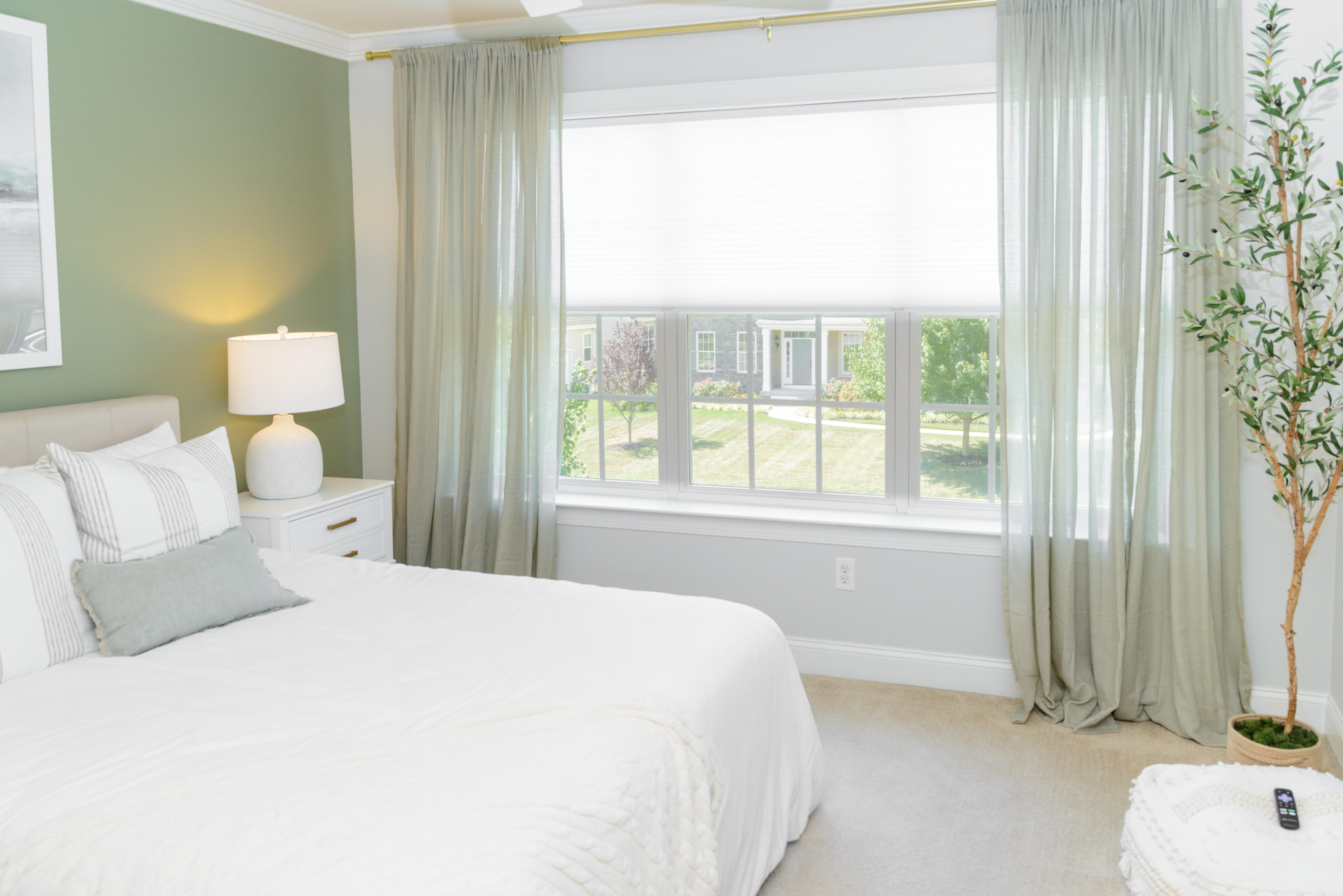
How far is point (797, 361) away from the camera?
3.97m

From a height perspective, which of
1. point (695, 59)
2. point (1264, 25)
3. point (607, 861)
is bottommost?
point (607, 861)

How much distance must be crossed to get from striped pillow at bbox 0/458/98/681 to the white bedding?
7cm

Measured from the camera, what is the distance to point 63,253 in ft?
10.1

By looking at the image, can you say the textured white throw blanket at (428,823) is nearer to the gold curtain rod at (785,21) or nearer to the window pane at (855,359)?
the window pane at (855,359)

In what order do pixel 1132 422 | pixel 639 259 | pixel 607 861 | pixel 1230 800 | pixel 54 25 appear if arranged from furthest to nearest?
pixel 639 259 → pixel 1132 422 → pixel 54 25 → pixel 1230 800 → pixel 607 861

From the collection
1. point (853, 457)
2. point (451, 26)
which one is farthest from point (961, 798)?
point (451, 26)

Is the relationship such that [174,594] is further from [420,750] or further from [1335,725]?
[1335,725]

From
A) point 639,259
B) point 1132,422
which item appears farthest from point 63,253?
point 1132,422

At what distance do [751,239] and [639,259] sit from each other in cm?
47

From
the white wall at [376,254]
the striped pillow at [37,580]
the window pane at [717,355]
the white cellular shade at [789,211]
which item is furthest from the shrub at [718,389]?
the striped pillow at [37,580]

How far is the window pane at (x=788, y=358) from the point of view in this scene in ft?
12.9

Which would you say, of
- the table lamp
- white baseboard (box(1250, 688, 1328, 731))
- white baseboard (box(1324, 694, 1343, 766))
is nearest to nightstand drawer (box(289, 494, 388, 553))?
the table lamp

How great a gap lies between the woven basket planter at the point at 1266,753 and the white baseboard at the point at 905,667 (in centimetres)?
76

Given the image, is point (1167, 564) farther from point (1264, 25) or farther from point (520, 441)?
point (520, 441)
